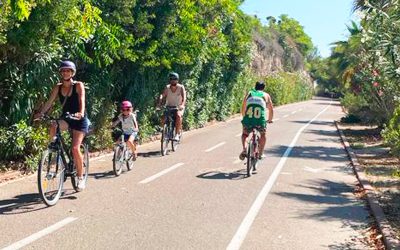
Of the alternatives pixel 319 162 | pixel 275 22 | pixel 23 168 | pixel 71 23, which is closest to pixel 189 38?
pixel 319 162

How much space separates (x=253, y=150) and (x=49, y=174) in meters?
4.65

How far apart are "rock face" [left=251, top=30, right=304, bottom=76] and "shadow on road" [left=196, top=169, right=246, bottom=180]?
1278 inches

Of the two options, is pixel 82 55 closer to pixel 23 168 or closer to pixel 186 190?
pixel 23 168

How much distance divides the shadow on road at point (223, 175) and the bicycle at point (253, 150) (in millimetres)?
222

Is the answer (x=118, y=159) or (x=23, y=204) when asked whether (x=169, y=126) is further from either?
(x=23, y=204)

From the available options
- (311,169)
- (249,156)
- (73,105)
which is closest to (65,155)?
(73,105)

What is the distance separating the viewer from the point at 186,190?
28.6 ft

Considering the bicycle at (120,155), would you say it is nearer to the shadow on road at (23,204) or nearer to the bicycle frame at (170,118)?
the shadow on road at (23,204)

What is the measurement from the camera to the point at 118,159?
9875mm

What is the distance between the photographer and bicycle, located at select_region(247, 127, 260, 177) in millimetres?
10359

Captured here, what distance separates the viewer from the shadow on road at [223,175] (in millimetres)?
10102

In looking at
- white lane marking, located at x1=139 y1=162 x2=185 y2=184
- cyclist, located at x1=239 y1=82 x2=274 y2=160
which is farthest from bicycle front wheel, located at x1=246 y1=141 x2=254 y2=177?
white lane marking, located at x1=139 y1=162 x2=185 y2=184

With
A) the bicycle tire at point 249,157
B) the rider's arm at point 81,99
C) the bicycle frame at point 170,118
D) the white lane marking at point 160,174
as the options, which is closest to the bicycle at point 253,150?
the bicycle tire at point 249,157

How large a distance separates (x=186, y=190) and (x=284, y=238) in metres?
2.84
